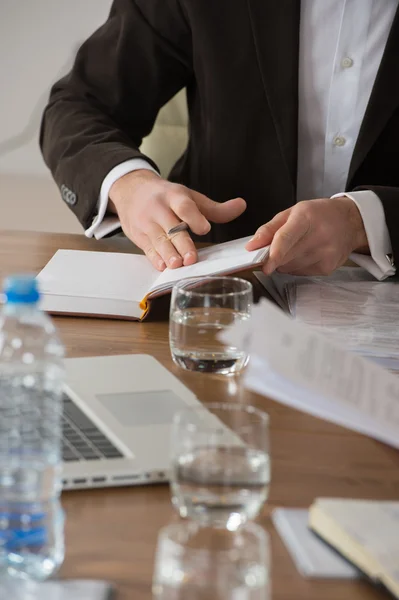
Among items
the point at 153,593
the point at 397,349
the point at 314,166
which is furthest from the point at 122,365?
the point at 314,166

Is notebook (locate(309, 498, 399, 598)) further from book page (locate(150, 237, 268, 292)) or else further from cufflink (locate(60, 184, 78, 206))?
cufflink (locate(60, 184, 78, 206))

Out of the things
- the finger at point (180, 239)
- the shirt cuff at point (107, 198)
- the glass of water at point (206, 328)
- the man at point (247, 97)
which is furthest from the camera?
the man at point (247, 97)

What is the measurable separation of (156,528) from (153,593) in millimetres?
86

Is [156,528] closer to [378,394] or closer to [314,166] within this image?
[378,394]

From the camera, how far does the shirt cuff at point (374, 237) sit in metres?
1.43

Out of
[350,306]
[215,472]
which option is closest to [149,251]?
[350,306]

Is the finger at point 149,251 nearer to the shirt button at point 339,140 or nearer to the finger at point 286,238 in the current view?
the finger at point 286,238

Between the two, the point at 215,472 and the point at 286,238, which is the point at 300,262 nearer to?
the point at 286,238

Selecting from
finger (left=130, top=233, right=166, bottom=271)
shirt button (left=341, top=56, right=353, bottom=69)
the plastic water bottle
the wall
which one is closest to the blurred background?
the wall

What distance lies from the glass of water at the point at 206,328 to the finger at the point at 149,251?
0.92 ft

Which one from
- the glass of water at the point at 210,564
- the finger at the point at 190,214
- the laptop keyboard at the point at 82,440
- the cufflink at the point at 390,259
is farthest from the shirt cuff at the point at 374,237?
the glass of water at the point at 210,564

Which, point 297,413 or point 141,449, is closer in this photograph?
point 141,449

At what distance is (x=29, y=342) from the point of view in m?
0.74

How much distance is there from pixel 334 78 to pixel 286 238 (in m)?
0.66
